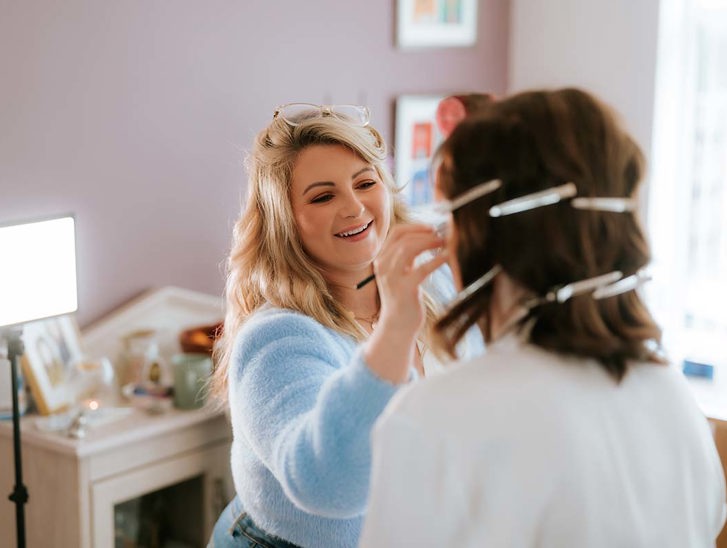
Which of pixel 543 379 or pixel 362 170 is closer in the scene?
pixel 543 379

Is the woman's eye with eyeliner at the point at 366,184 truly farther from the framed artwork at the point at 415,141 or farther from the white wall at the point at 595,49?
the white wall at the point at 595,49

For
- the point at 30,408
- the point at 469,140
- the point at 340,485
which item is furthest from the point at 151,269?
the point at 469,140

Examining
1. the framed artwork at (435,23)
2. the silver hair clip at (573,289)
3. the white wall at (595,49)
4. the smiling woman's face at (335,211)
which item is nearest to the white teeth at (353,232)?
the smiling woman's face at (335,211)

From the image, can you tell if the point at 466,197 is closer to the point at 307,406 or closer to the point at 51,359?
the point at 307,406

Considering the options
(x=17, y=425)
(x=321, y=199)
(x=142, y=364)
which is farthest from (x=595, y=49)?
(x=17, y=425)

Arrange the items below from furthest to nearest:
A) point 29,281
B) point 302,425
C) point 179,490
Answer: point 179,490, point 29,281, point 302,425

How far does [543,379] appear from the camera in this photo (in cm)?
101

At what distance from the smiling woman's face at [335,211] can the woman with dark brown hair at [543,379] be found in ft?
2.31

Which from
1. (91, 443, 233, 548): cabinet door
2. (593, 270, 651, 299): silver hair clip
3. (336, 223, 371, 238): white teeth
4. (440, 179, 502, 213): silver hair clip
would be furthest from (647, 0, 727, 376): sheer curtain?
(440, 179, 502, 213): silver hair clip

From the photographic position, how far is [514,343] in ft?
3.43

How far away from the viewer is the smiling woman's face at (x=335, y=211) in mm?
1779

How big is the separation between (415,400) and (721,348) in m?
2.70

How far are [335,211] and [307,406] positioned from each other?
0.43 metres

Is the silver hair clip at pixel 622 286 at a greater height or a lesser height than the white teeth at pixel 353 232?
greater
